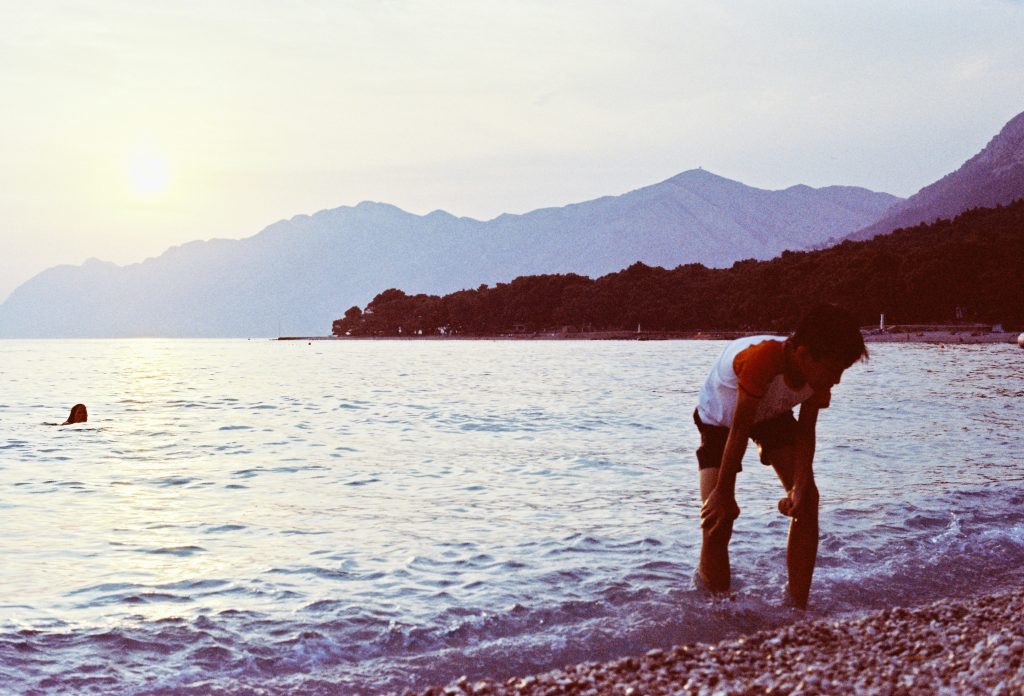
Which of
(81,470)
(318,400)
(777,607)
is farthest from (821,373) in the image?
(318,400)

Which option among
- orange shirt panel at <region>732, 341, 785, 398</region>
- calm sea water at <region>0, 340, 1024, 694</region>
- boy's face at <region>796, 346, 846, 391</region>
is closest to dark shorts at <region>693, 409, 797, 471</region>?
orange shirt panel at <region>732, 341, 785, 398</region>

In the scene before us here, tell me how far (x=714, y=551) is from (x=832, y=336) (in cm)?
249

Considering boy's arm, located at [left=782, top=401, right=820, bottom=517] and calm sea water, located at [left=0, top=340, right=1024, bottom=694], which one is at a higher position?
boy's arm, located at [left=782, top=401, right=820, bottom=517]

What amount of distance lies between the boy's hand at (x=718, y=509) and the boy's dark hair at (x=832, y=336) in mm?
1393

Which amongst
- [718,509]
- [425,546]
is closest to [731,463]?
[718,509]

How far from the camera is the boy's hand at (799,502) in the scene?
6.96 meters

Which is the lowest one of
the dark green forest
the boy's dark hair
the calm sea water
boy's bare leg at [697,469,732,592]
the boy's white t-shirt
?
the calm sea water

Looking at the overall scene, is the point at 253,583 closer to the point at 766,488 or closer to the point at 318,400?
the point at 766,488

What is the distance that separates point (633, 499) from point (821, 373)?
7.07 meters

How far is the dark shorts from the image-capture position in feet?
23.4

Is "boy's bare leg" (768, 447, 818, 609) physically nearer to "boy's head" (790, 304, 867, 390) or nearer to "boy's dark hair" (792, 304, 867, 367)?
"boy's head" (790, 304, 867, 390)

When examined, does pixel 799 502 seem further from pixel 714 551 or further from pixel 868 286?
pixel 868 286

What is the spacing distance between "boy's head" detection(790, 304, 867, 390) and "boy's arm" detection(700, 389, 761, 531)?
1.55ft

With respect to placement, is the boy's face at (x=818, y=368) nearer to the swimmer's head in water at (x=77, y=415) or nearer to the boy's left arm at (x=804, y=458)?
the boy's left arm at (x=804, y=458)
